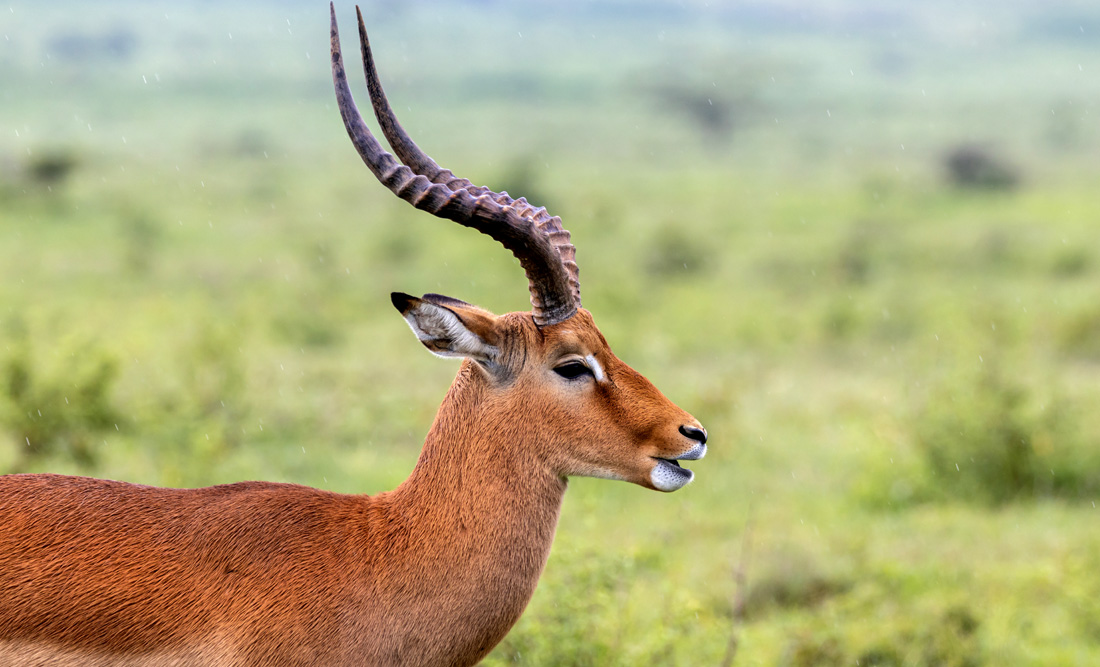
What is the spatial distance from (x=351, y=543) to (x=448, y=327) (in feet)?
2.21

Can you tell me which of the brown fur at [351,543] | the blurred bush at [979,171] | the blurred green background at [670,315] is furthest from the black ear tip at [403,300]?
the blurred bush at [979,171]

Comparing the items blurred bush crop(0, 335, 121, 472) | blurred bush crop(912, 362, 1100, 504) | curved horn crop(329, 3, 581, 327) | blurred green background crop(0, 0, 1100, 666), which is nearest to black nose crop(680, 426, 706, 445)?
curved horn crop(329, 3, 581, 327)

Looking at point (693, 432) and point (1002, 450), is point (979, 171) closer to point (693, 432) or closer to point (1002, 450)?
point (1002, 450)

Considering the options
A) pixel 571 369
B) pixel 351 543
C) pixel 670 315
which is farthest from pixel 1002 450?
pixel 670 315

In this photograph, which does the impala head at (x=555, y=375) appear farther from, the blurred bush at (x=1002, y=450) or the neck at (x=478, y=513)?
the blurred bush at (x=1002, y=450)

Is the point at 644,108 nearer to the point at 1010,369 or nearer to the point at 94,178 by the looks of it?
the point at 94,178

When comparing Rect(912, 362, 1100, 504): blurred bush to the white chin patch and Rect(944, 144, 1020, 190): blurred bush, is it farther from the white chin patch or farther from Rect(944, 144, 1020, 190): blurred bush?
Rect(944, 144, 1020, 190): blurred bush

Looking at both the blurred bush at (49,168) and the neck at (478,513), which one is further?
the blurred bush at (49,168)

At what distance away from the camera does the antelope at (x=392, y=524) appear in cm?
314

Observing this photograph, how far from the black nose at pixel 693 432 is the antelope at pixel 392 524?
0.01 metres

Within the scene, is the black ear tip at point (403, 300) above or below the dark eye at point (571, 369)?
above

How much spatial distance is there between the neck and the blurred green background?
1.56m

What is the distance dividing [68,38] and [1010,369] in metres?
42.4

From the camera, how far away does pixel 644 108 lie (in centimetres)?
3878
